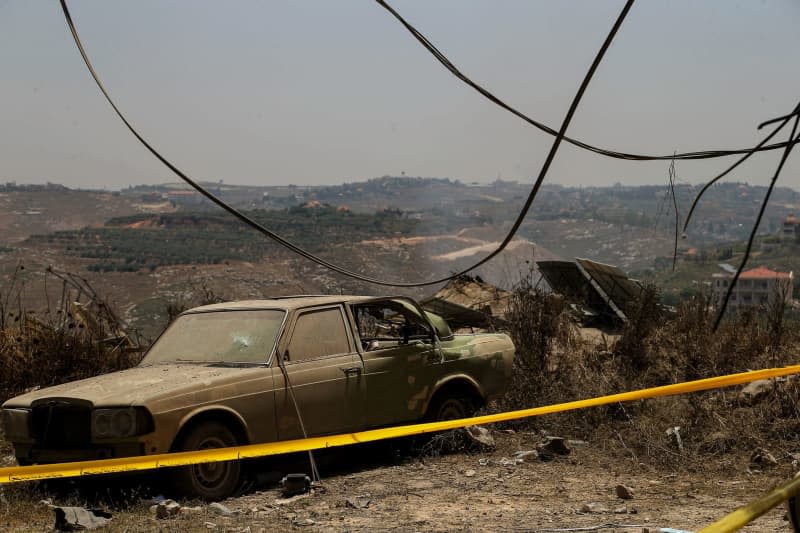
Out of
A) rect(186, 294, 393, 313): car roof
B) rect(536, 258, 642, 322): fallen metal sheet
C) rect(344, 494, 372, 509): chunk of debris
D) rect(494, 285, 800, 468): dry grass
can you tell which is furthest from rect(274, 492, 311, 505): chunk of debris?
rect(536, 258, 642, 322): fallen metal sheet

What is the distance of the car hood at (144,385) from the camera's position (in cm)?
662

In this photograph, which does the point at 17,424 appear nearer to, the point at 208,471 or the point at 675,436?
the point at 208,471

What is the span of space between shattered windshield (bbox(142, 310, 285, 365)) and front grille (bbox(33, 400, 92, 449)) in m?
1.19

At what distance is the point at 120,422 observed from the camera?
21.3 ft

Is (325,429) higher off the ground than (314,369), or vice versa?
(314,369)

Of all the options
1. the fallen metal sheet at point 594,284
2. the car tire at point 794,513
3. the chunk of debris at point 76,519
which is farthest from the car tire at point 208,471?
the fallen metal sheet at point 594,284

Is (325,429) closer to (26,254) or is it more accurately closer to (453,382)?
(453,382)

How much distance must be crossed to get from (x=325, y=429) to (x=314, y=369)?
50 centimetres

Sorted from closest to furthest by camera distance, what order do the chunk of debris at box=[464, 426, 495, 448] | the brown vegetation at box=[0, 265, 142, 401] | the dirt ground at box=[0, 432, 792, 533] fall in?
the dirt ground at box=[0, 432, 792, 533], the chunk of debris at box=[464, 426, 495, 448], the brown vegetation at box=[0, 265, 142, 401]

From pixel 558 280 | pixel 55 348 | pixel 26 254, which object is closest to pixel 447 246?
pixel 26 254

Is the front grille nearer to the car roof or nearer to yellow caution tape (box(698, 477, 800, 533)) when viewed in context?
the car roof

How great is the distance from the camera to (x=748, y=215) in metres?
177

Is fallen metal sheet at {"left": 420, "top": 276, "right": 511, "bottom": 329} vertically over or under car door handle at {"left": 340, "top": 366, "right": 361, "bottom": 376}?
under

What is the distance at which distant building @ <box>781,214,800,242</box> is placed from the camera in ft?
364
